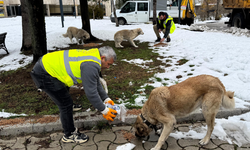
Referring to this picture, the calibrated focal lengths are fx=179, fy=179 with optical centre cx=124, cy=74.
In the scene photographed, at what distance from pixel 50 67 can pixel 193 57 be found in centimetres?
558

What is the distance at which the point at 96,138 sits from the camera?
3.01m

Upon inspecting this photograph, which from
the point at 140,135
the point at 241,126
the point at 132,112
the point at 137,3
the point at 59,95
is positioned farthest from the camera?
the point at 137,3

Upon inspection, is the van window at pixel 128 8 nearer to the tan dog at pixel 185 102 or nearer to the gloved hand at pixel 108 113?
the tan dog at pixel 185 102

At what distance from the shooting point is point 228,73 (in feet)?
16.3

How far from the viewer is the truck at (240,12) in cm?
1097

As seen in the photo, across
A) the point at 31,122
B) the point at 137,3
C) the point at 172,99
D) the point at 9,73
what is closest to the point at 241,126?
the point at 172,99

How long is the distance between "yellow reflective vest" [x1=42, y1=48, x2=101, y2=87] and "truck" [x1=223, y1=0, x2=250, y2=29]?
11879 millimetres

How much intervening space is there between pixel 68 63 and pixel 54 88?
458 mm

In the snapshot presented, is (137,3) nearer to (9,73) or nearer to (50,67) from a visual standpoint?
(9,73)

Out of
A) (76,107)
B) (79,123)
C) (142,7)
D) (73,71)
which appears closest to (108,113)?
(73,71)

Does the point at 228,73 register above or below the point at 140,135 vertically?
above

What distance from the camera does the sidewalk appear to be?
9.18ft

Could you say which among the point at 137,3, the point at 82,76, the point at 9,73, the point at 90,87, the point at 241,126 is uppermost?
the point at 137,3

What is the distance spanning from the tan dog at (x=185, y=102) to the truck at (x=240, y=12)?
35.3 feet
